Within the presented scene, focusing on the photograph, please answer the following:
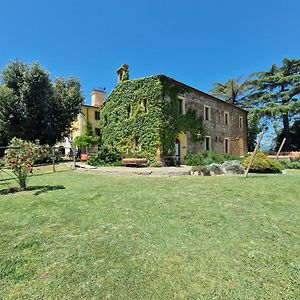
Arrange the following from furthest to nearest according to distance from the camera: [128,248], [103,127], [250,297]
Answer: [103,127] < [128,248] < [250,297]

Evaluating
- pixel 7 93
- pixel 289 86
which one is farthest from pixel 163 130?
pixel 289 86

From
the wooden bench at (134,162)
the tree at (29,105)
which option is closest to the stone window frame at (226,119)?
the wooden bench at (134,162)

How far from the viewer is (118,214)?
5062 millimetres

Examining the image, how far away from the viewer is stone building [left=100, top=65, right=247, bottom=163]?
1825 centimetres

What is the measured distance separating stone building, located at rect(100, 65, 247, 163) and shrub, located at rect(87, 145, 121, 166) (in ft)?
6.68

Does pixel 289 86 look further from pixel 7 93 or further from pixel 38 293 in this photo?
pixel 38 293

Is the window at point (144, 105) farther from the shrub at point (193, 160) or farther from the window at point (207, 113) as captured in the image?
the window at point (207, 113)

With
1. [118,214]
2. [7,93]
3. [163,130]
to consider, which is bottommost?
[118,214]

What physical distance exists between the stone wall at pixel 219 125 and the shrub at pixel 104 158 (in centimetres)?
637

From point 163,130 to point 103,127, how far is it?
26.2 ft

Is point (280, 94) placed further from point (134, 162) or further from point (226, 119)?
point (134, 162)

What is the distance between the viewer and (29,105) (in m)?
20.5

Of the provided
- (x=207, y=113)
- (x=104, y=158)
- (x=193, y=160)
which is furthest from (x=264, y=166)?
(x=207, y=113)

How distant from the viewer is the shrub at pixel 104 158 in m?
17.6
